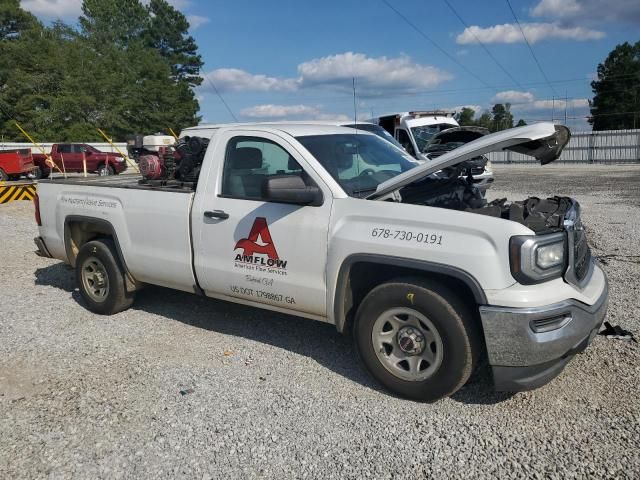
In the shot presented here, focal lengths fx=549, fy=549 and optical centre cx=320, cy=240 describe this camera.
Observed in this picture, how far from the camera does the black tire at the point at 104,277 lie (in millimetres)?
5543

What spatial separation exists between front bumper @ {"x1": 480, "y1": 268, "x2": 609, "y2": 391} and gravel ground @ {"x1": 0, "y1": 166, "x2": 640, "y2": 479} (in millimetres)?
307

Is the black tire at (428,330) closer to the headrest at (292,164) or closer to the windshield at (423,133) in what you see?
the headrest at (292,164)

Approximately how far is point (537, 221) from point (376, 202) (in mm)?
1068

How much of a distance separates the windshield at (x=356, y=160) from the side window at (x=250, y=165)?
27 centimetres

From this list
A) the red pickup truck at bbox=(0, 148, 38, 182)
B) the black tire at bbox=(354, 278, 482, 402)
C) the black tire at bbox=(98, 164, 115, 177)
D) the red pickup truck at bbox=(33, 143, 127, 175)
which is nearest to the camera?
the black tire at bbox=(354, 278, 482, 402)

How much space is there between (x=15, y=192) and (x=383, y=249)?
47.0ft

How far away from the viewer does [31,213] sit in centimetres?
1428

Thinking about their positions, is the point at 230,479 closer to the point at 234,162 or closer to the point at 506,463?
the point at 506,463

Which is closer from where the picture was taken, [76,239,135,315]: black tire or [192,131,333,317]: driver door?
[192,131,333,317]: driver door

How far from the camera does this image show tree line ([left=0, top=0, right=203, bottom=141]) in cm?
4519

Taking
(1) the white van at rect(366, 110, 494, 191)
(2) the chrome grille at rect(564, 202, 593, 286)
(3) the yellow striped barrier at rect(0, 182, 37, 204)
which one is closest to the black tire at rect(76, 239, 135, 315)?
(2) the chrome grille at rect(564, 202, 593, 286)

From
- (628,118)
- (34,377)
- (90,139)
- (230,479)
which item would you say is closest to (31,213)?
(34,377)

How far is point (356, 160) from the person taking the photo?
14.8 ft

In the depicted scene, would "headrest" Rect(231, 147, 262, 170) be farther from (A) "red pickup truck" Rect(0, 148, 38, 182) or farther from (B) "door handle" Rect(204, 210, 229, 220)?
(A) "red pickup truck" Rect(0, 148, 38, 182)
